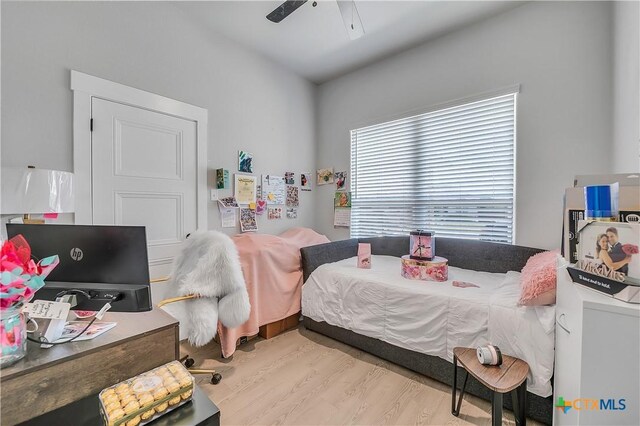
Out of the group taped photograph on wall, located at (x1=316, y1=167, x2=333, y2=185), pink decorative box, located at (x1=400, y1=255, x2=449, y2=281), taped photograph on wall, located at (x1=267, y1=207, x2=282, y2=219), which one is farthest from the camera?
taped photograph on wall, located at (x1=316, y1=167, x2=333, y2=185)

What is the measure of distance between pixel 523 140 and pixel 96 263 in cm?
290

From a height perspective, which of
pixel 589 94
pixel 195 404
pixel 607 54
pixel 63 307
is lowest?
pixel 195 404

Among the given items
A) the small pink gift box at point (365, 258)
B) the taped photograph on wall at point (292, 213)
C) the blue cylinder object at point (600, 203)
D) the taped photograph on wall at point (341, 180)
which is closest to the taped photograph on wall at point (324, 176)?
the taped photograph on wall at point (341, 180)

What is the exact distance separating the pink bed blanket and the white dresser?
1818 millimetres

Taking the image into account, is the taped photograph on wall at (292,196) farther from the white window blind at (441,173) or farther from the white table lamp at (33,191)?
the white table lamp at (33,191)

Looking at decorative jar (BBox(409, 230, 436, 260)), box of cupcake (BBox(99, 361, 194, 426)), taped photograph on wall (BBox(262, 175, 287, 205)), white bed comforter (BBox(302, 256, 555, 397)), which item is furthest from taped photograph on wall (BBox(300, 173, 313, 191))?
box of cupcake (BBox(99, 361, 194, 426))

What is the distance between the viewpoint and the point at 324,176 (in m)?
3.45

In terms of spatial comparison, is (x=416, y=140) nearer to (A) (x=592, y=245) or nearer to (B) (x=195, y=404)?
(A) (x=592, y=245)

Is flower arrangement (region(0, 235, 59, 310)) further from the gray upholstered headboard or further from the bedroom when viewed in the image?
the gray upholstered headboard

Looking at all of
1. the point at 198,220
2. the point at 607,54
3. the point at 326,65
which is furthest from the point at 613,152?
the point at 198,220

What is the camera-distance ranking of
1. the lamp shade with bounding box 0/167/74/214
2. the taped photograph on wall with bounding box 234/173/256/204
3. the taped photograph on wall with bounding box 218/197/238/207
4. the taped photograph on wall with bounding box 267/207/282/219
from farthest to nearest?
the taped photograph on wall with bounding box 267/207/282/219, the taped photograph on wall with bounding box 234/173/256/204, the taped photograph on wall with bounding box 218/197/238/207, the lamp shade with bounding box 0/167/74/214

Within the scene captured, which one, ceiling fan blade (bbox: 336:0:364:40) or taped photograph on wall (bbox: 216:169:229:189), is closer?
ceiling fan blade (bbox: 336:0:364:40)

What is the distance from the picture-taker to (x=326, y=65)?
10.0 feet

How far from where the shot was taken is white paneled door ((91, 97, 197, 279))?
1.83m
